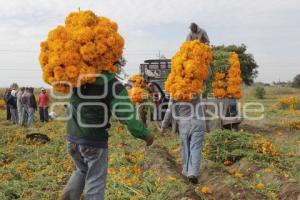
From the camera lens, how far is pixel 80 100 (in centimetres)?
534

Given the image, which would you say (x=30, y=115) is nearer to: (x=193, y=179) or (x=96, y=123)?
(x=193, y=179)

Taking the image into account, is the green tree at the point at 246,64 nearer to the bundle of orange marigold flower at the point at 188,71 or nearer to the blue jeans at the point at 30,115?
the blue jeans at the point at 30,115

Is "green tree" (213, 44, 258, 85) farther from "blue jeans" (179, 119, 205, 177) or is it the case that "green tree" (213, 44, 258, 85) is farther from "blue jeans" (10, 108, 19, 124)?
"blue jeans" (179, 119, 205, 177)

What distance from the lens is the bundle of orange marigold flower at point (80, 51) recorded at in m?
5.21

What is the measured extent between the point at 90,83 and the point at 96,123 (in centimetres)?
42

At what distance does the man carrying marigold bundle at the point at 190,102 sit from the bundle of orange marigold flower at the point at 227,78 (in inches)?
213

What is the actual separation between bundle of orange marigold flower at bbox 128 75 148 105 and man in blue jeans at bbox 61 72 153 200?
10760 mm

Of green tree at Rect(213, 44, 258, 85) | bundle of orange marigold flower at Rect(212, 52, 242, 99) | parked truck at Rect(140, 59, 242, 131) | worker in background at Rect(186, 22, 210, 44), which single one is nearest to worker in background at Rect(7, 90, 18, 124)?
parked truck at Rect(140, 59, 242, 131)

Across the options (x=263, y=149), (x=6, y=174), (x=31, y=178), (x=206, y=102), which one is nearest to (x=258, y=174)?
(x=263, y=149)

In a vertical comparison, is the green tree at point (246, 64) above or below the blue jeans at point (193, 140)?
above

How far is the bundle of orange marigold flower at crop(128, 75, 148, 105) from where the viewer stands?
16391 mm

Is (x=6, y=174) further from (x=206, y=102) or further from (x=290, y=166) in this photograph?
(x=206, y=102)

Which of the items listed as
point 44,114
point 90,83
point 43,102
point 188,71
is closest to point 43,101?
point 43,102

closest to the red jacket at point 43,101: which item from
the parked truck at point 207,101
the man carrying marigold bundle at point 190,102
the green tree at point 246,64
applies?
the parked truck at point 207,101
